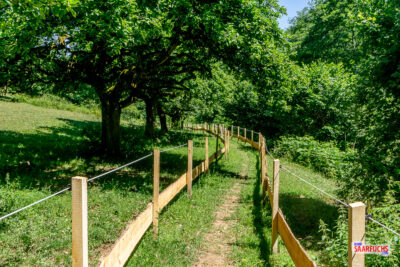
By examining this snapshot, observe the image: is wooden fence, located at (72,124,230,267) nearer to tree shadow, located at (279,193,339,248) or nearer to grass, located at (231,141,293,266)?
grass, located at (231,141,293,266)

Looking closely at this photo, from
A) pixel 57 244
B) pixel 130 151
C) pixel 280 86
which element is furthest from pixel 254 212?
pixel 130 151

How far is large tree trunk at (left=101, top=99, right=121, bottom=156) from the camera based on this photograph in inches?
478

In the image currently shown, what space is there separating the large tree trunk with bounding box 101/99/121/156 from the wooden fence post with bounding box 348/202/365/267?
1100cm

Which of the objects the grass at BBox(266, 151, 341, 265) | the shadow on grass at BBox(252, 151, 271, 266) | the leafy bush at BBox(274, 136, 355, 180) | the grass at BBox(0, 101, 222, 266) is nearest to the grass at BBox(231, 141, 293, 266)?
the shadow on grass at BBox(252, 151, 271, 266)

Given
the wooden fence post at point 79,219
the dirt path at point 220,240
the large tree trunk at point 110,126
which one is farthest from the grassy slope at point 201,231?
the large tree trunk at point 110,126

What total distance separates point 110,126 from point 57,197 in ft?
19.7

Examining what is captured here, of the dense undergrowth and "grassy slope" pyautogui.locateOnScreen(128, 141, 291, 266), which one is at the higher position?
the dense undergrowth

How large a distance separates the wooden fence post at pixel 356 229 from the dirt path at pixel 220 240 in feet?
8.51

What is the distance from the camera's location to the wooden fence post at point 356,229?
88.8 inches

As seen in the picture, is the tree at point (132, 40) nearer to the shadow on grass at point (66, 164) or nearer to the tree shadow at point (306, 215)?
the shadow on grass at point (66, 164)

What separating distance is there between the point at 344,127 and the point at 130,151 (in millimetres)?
13997

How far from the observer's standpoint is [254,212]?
6906mm

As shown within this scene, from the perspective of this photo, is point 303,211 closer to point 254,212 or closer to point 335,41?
point 254,212

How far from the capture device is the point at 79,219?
256 centimetres
